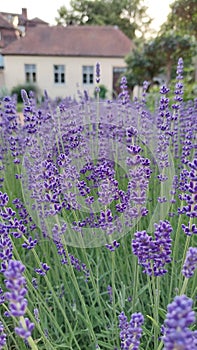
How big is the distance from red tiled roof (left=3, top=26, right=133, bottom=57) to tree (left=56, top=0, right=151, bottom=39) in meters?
9.45

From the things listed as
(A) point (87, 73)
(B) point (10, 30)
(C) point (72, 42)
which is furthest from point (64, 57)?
(B) point (10, 30)

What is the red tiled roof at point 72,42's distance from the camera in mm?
25422

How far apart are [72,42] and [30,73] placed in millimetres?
3920

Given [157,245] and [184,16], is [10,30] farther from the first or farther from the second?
[157,245]

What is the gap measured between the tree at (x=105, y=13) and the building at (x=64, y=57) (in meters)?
9.96

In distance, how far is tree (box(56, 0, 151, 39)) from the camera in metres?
35.5

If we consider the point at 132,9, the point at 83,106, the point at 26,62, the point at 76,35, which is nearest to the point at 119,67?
the point at 76,35

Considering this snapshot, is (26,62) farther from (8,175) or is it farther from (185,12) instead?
(8,175)

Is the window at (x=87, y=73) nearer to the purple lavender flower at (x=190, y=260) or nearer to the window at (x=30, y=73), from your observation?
the window at (x=30, y=73)

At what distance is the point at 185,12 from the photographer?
9578 millimetres

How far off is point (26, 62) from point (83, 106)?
77.8 feet

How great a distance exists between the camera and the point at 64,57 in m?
25.7

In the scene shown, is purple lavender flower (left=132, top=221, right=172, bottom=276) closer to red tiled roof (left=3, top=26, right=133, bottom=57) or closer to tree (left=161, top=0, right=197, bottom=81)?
tree (left=161, top=0, right=197, bottom=81)

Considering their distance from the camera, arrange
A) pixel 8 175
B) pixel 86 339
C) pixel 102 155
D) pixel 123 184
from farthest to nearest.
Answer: pixel 8 175 < pixel 123 184 < pixel 102 155 < pixel 86 339
